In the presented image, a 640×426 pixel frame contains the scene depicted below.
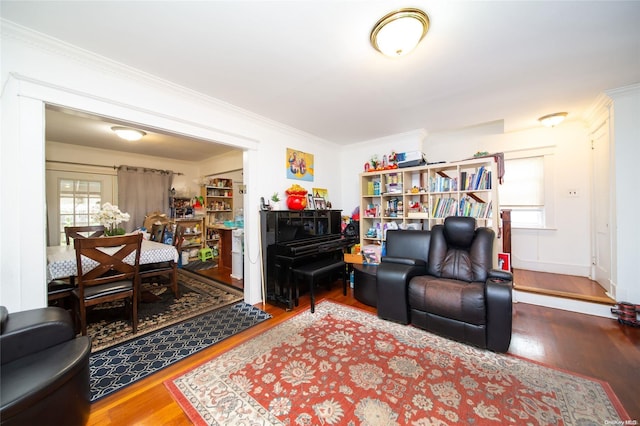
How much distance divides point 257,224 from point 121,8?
224 centimetres

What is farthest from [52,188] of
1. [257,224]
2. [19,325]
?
[19,325]

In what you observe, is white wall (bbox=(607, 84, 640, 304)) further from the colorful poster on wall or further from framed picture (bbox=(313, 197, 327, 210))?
the colorful poster on wall

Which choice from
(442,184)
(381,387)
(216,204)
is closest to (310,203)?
(442,184)

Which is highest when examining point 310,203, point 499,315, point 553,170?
point 553,170

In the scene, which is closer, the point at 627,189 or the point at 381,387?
the point at 381,387

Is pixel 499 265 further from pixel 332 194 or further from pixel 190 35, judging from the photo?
pixel 190 35

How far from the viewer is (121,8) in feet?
4.61

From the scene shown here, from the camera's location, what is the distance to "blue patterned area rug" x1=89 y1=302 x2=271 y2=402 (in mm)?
1657

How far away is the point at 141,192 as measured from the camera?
4.99 metres

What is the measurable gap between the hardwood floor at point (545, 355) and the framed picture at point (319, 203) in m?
1.68

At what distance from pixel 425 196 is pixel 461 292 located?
1.95m

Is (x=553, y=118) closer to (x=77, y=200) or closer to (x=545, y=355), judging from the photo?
(x=545, y=355)

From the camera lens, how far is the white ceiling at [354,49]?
1.44 m

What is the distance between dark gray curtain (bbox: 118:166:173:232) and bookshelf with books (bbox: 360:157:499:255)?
15.3 feet
